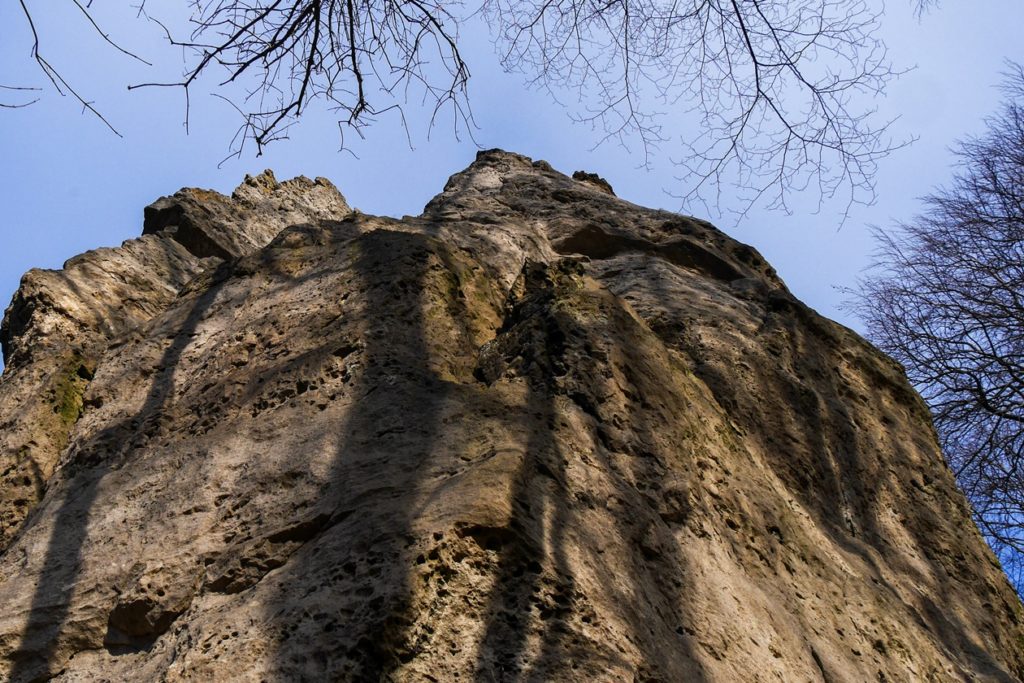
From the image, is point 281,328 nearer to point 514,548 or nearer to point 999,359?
point 514,548

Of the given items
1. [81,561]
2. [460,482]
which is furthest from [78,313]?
[460,482]

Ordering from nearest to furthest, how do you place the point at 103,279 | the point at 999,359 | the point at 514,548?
1. the point at 514,548
2. the point at 103,279
3. the point at 999,359

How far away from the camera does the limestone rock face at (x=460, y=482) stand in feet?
7.86

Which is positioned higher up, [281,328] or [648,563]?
[281,328]

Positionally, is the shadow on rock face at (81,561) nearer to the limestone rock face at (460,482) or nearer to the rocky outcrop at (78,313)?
the limestone rock face at (460,482)

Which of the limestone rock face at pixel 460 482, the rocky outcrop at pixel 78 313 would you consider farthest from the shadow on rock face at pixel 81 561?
the rocky outcrop at pixel 78 313

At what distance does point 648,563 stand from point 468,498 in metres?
0.58

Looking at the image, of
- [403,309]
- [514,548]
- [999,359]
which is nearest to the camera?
[514,548]

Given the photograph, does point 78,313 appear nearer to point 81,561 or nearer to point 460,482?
point 81,561

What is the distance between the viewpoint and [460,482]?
264cm

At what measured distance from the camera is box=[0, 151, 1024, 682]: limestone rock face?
7.86 feet

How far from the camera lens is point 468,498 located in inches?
99.7

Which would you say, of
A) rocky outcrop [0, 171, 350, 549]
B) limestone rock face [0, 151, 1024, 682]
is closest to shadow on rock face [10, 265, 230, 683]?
limestone rock face [0, 151, 1024, 682]

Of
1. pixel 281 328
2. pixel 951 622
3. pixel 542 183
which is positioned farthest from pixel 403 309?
pixel 542 183
